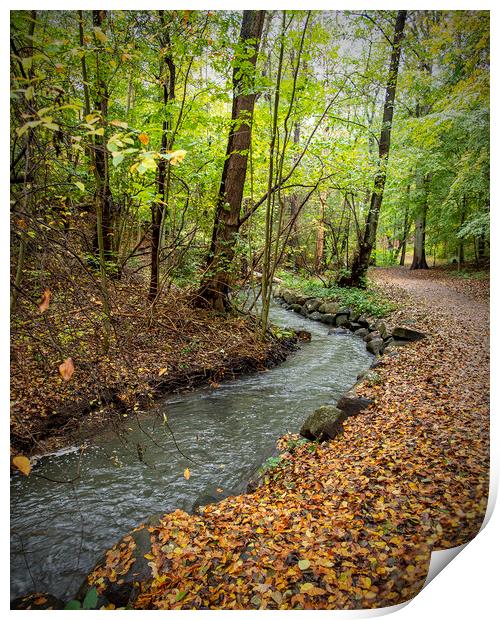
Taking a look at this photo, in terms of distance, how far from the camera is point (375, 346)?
7.39 m

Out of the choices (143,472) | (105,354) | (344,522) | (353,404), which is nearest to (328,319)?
(353,404)

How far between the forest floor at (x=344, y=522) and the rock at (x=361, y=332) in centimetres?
509

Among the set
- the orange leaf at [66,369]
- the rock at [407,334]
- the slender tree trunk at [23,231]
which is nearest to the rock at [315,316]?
the rock at [407,334]

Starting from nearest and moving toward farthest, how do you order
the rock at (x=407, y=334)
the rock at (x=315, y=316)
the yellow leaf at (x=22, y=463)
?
the yellow leaf at (x=22, y=463) → the rock at (x=407, y=334) → the rock at (x=315, y=316)

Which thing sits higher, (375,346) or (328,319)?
(328,319)

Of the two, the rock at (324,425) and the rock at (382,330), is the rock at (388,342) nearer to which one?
the rock at (382,330)

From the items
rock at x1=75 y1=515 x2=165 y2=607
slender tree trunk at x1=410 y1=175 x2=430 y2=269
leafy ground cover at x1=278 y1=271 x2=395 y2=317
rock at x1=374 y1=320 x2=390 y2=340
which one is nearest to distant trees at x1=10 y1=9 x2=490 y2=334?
rock at x1=75 y1=515 x2=165 y2=607

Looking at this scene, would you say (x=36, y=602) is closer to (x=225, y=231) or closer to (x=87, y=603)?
(x=87, y=603)

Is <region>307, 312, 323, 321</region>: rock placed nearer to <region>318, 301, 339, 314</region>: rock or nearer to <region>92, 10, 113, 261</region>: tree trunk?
<region>318, 301, 339, 314</region>: rock

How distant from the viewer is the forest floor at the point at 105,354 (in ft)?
8.46

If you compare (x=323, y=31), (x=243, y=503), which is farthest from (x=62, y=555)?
(x=323, y=31)

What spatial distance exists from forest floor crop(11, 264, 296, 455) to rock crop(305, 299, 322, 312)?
3736 millimetres

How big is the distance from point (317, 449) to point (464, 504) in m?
1.49

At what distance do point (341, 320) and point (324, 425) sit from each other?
6483 millimetres
